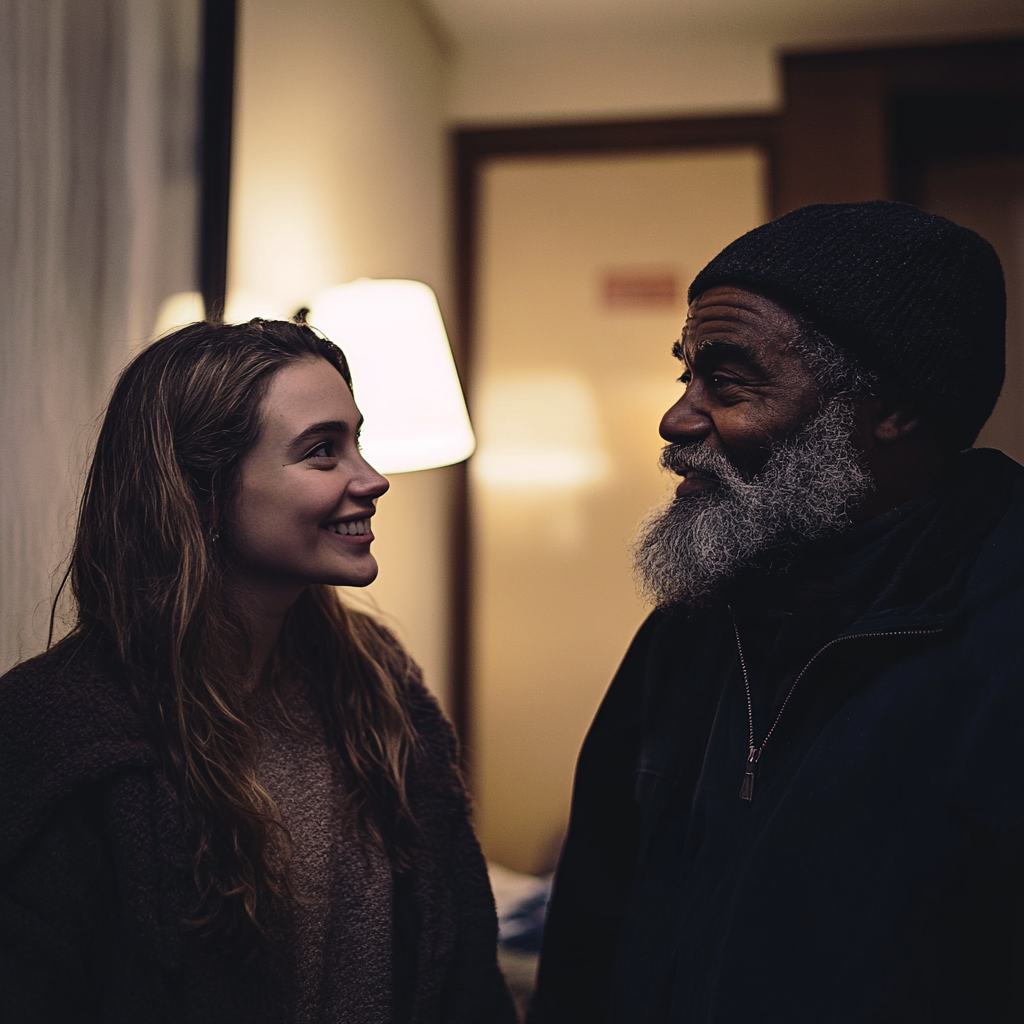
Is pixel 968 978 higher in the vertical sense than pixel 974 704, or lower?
lower

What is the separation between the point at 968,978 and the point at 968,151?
2.91 m

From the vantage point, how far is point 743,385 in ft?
3.86

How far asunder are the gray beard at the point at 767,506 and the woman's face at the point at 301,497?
14.4 inches

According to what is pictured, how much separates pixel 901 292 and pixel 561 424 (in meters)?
2.27

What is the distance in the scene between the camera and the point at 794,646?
1.10 m

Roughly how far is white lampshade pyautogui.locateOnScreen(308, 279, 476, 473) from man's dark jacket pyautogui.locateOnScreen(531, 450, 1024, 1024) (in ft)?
2.70

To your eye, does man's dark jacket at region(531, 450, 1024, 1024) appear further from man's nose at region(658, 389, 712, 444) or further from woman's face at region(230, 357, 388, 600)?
woman's face at region(230, 357, 388, 600)

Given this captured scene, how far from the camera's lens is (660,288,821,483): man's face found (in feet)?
3.78

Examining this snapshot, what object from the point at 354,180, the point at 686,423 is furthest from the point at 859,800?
the point at 354,180

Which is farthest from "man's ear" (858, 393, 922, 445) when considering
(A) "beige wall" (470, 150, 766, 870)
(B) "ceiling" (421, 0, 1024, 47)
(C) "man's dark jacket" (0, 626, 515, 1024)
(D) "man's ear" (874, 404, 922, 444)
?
(B) "ceiling" (421, 0, 1024, 47)

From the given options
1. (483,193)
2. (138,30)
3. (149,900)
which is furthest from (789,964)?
(483,193)

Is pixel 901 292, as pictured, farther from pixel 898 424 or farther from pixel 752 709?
pixel 752 709

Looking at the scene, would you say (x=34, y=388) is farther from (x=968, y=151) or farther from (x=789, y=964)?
(x=968, y=151)

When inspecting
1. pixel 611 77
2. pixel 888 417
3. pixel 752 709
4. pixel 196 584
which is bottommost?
pixel 752 709
